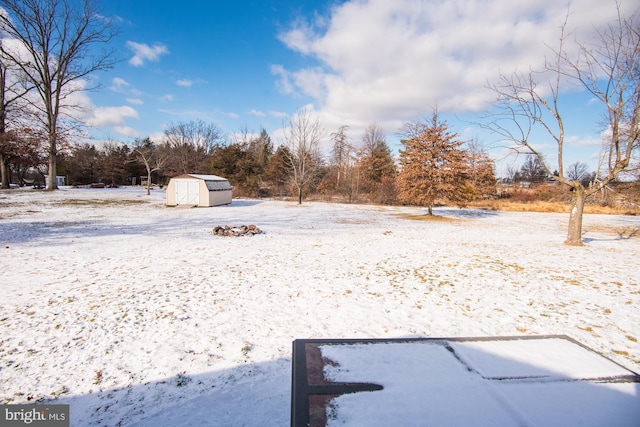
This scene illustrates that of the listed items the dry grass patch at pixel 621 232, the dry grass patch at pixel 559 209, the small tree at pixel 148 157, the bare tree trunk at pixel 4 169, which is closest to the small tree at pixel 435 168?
the dry grass patch at pixel 621 232

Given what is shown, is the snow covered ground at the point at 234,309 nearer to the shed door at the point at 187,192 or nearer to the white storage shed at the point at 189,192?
the white storage shed at the point at 189,192

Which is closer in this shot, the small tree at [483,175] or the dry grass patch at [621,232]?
the dry grass patch at [621,232]

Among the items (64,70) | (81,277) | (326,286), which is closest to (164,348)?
(326,286)

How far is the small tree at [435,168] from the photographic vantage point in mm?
17000

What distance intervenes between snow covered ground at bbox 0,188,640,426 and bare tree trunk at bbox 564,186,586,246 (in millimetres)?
673

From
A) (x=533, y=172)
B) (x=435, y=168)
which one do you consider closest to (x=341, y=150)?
(x=435, y=168)

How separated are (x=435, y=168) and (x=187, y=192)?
17.4 meters

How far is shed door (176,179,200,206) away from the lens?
68.4 ft

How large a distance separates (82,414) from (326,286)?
3810 mm

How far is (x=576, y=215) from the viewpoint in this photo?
9.62m

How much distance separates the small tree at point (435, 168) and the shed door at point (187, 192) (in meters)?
Answer: 14.9

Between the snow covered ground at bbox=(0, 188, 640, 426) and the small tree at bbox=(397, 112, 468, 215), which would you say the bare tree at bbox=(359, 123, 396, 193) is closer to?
the small tree at bbox=(397, 112, 468, 215)

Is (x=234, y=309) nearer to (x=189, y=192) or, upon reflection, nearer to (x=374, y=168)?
(x=189, y=192)

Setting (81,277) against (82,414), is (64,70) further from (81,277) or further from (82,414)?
(82,414)
